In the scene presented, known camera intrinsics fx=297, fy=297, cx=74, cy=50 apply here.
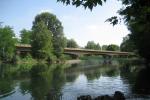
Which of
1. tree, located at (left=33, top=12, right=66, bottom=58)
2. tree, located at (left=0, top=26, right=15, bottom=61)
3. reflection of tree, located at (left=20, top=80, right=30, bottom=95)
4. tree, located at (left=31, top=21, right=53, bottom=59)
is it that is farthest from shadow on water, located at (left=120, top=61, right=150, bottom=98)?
tree, located at (left=33, top=12, right=66, bottom=58)

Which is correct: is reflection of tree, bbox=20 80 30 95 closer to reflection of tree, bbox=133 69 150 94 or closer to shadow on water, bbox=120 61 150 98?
shadow on water, bbox=120 61 150 98

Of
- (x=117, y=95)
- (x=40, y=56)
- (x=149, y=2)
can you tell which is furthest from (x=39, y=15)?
(x=149, y=2)

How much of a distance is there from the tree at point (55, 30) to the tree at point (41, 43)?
660cm

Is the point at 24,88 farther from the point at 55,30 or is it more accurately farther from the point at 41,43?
the point at 55,30

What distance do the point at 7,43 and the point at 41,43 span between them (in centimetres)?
1207

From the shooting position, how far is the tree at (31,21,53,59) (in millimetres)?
102863

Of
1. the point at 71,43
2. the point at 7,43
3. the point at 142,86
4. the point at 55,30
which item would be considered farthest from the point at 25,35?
the point at 142,86

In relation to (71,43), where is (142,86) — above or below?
below

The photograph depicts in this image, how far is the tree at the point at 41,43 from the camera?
4050 inches

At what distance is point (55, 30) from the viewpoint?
116562mm

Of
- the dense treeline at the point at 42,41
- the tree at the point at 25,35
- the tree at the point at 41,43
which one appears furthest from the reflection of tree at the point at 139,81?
the tree at the point at 25,35

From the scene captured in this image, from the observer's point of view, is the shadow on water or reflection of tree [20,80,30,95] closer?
the shadow on water

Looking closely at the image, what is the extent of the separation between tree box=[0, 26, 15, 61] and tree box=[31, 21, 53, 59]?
766cm

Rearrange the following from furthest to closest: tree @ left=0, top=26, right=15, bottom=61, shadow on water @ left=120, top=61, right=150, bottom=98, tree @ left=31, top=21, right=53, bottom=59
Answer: tree @ left=31, top=21, right=53, bottom=59 → tree @ left=0, top=26, right=15, bottom=61 → shadow on water @ left=120, top=61, right=150, bottom=98
